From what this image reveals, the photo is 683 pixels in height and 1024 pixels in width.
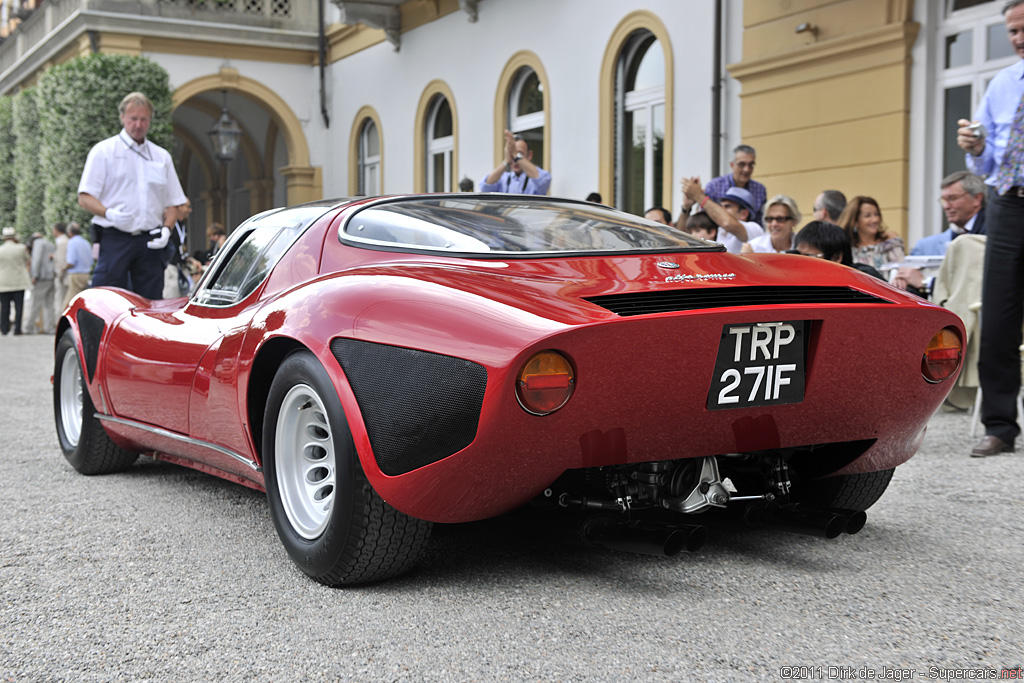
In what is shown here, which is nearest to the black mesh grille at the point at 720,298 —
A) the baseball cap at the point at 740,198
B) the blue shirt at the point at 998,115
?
the blue shirt at the point at 998,115

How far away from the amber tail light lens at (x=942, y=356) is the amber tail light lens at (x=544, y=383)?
3.52 feet

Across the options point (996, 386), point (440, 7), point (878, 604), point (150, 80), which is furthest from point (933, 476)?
point (150, 80)

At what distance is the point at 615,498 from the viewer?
286 centimetres

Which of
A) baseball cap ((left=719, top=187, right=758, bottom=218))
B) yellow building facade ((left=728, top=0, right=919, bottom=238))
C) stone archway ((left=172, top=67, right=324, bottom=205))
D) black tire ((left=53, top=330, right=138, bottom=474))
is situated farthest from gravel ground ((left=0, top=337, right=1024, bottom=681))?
stone archway ((left=172, top=67, right=324, bottom=205))

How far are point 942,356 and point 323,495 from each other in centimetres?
176

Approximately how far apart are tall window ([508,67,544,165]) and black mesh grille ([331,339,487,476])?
43.3ft

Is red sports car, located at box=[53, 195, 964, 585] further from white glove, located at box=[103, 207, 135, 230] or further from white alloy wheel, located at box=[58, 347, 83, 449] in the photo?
white glove, located at box=[103, 207, 135, 230]

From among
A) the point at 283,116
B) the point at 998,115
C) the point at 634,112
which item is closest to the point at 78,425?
the point at 998,115

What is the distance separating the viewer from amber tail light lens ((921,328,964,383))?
2.89 meters

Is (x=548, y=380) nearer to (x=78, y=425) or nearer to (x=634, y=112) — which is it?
(x=78, y=425)

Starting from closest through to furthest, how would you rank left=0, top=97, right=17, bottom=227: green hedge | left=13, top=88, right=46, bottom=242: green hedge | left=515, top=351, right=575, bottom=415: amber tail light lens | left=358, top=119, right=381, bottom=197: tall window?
1. left=515, top=351, right=575, bottom=415: amber tail light lens
2. left=358, top=119, right=381, bottom=197: tall window
3. left=13, top=88, right=46, bottom=242: green hedge
4. left=0, top=97, right=17, bottom=227: green hedge

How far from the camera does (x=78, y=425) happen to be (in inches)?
191

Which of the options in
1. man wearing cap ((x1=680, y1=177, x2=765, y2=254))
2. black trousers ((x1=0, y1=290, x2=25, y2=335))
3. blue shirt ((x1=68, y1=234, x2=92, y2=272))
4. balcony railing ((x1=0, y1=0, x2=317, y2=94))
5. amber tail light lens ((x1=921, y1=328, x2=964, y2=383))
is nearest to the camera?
amber tail light lens ((x1=921, y1=328, x2=964, y2=383))

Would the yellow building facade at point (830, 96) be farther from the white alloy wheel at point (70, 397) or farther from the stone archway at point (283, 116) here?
the stone archway at point (283, 116)
